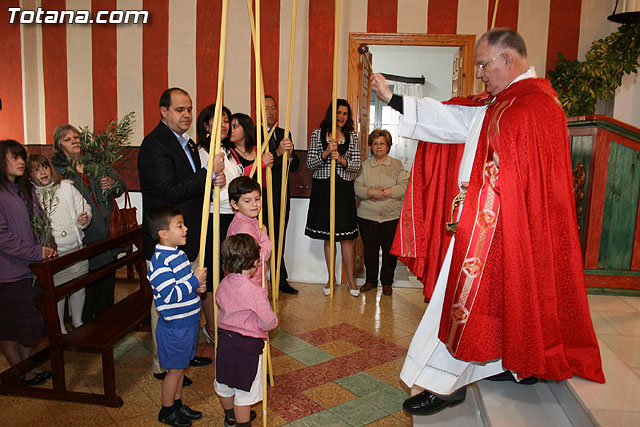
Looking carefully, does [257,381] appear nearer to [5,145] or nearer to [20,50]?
[5,145]

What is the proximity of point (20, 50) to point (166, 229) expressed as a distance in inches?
162

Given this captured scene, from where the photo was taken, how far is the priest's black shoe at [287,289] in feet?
15.1

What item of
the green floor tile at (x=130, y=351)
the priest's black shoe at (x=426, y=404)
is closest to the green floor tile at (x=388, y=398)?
the priest's black shoe at (x=426, y=404)

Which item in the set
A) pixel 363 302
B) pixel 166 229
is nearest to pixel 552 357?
pixel 166 229

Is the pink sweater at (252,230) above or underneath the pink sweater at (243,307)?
above

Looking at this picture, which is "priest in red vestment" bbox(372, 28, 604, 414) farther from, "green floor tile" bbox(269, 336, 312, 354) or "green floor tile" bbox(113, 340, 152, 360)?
"green floor tile" bbox(113, 340, 152, 360)

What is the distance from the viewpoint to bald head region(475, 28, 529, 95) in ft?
6.75

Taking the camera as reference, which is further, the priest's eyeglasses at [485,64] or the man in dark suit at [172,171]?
the man in dark suit at [172,171]

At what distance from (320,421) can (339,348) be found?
89 centimetres

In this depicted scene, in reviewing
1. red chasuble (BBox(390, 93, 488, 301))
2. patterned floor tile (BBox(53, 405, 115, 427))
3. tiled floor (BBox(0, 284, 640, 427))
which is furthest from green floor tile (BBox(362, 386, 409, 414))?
patterned floor tile (BBox(53, 405, 115, 427))

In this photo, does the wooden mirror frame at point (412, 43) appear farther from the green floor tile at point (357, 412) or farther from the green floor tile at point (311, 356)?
the green floor tile at point (357, 412)

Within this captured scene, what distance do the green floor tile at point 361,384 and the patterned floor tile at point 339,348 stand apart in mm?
324

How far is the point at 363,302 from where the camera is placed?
437cm

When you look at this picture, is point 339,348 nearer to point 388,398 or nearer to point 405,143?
point 388,398
